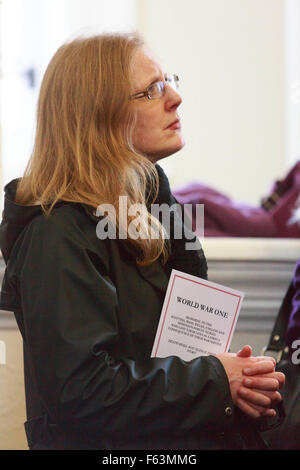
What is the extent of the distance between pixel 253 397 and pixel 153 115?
0.55 metres

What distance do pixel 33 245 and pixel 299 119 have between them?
2746 millimetres

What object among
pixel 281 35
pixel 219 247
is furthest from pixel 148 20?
pixel 219 247

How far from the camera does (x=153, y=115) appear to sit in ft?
4.42

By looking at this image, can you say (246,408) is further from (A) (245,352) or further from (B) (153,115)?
(B) (153,115)

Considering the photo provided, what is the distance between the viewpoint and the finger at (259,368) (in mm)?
1179

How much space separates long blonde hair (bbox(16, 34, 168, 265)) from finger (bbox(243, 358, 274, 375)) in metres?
0.25

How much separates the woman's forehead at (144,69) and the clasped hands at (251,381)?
1.73 feet

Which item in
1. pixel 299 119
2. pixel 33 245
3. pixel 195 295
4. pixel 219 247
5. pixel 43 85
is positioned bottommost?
pixel 299 119

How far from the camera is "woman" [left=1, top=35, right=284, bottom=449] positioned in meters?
1.10

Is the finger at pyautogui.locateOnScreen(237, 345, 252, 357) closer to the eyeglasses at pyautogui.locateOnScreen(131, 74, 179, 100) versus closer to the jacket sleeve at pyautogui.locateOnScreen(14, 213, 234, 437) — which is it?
the jacket sleeve at pyautogui.locateOnScreen(14, 213, 234, 437)

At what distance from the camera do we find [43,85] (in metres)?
1.32

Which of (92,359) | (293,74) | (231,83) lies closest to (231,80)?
(231,83)

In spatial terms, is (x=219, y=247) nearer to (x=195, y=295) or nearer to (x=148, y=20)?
(x=195, y=295)

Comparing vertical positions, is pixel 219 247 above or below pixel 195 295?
below
